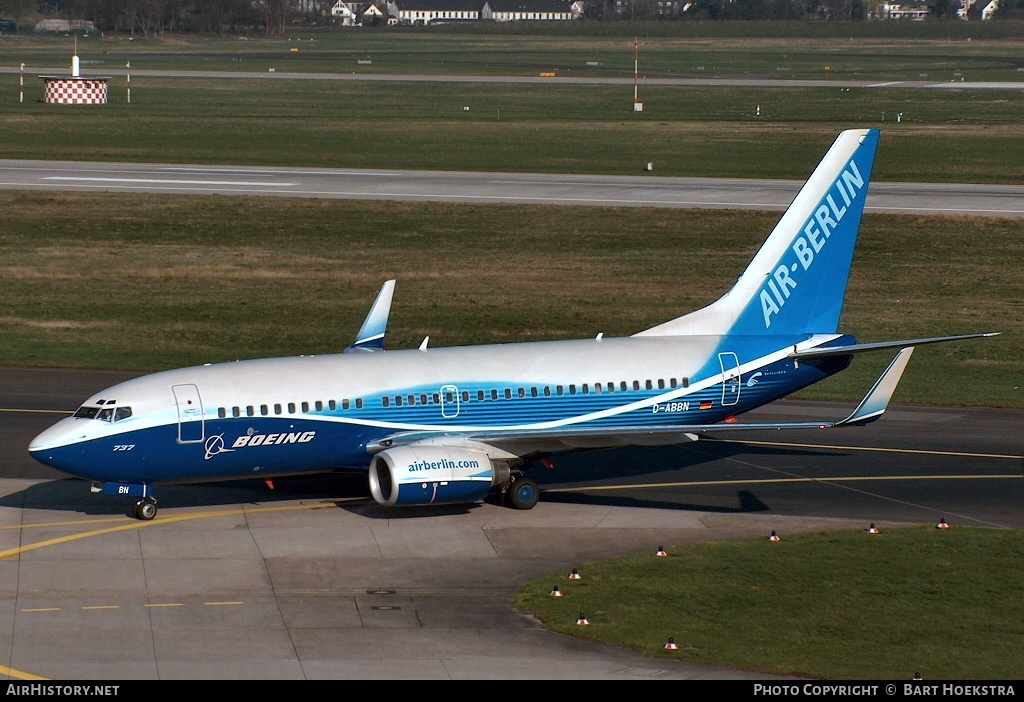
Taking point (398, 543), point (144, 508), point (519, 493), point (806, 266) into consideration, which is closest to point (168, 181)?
point (806, 266)

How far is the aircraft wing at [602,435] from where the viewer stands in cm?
3622

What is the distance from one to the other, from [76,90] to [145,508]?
126 meters

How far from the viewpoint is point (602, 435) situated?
36.9 metres

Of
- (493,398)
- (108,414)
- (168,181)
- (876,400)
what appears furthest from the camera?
(168,181)

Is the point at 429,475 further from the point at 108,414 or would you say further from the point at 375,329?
the point at 375,329

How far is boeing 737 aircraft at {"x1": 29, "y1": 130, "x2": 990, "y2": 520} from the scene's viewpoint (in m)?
35.4

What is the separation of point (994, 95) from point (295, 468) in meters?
152

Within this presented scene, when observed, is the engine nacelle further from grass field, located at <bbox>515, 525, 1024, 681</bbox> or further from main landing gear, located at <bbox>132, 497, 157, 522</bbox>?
main landing gear, located at <bbox>132, 497, 157, 522</bbox>

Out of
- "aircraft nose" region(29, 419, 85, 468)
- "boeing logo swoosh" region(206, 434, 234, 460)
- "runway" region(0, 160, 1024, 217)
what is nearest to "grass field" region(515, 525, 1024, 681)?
"boeing logo swoosh" region(206, 434, 234, 460)

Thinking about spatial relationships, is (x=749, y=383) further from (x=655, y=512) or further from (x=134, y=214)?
(x=134, y=214)

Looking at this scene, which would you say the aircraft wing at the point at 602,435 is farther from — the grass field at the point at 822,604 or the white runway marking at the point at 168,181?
the white runway marking at the point at 168,181

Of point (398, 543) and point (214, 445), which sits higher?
point (214, 445)

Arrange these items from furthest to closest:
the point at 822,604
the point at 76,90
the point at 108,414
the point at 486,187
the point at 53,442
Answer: the point at 76,90
the point at 486,187
the point at 108,414
the point at 53,442
the point at 822,604
